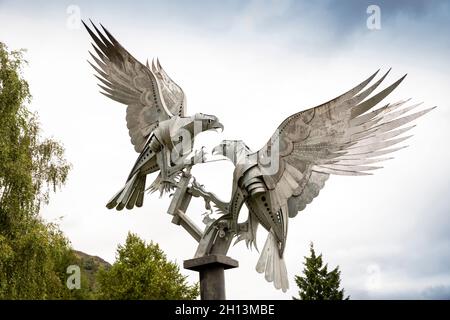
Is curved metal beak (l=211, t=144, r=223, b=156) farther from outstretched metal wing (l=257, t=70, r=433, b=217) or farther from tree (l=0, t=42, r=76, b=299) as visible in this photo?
tree (l=0, t=42, r=76, b=299)

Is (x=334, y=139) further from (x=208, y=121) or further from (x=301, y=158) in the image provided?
(x=208, y=121)

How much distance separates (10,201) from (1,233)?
2.79 feet

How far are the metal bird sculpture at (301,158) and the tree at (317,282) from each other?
14936 mm

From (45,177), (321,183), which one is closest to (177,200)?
(321,183)

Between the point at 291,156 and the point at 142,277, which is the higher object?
the point at 291,156

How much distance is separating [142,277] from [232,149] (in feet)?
47.7

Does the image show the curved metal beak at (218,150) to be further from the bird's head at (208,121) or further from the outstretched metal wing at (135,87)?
the outstretched metal wing at (135,87)

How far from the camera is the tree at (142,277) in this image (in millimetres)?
23609

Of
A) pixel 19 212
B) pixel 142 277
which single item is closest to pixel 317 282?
pixel 142 277

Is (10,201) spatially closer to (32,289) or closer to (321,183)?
(32,289)

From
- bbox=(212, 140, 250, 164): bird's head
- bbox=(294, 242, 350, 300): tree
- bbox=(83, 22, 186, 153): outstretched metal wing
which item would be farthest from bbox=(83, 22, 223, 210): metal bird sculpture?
bbox=(294, 242, 350, 300): tree

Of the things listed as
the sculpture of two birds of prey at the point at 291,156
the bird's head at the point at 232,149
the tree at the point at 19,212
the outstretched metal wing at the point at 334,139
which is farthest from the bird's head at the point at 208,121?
the tree at the point at 19,212

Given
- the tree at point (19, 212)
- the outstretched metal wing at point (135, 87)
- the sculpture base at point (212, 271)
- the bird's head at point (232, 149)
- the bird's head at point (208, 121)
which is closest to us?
the sculpture base at point (212, 271)

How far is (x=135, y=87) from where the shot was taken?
41.9ft
